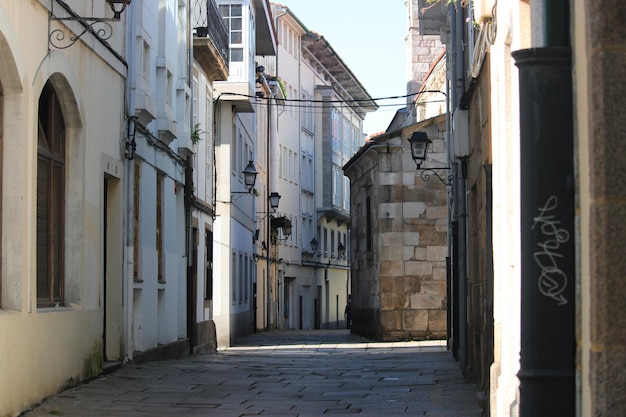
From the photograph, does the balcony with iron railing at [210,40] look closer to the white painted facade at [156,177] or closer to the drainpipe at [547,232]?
the white painted facade at [156,177]

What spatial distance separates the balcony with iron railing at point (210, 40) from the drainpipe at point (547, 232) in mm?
20792

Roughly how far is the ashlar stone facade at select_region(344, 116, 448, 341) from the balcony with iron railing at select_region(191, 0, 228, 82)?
427 cm

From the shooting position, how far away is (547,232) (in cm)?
505

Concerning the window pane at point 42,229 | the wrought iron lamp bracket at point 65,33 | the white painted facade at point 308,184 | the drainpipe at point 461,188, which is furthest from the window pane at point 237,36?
the window pane at point 42,229

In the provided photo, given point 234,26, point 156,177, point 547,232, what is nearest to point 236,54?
point 234,26

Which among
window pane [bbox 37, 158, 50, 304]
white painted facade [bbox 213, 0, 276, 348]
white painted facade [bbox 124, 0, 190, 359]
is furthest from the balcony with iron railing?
window pane [bbox 37, 158, 50, 304]

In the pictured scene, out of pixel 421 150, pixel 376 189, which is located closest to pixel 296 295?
pixel 376 189

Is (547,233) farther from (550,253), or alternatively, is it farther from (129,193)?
(129,193)

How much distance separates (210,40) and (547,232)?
70.9ft

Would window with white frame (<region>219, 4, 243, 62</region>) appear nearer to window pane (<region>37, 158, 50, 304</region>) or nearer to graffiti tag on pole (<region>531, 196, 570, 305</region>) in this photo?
window pane (<region>37, 158, 50, 304</region>)

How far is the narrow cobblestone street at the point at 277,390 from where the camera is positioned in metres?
11.5

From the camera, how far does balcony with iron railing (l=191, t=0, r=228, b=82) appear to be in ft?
85.1

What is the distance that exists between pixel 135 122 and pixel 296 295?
38627 mm

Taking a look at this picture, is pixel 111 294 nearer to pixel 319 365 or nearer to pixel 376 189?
pixel 319 365
